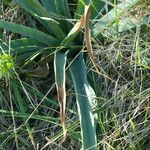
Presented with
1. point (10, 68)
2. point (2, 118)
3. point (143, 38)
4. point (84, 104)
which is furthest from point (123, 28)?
point (2, 118)

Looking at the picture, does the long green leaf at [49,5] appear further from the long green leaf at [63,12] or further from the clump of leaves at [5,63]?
the clump of leaves at [5,63]

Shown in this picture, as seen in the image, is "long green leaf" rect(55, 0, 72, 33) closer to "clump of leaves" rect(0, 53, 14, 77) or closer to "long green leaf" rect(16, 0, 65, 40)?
"long green leaf" rect(16, 0, 65, 40)

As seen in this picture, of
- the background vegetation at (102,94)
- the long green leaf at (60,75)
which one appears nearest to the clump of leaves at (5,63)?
the background vegetation at (102,94)

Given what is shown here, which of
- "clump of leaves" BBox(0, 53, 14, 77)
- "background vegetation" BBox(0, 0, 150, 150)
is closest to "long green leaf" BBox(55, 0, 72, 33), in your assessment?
"background vegetation" BBox(0, 0, 150, 150)

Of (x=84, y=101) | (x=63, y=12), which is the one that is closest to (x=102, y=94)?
(x=84, y=101)

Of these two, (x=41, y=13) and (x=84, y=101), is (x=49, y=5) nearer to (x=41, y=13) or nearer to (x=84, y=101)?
(x=41, y=13)

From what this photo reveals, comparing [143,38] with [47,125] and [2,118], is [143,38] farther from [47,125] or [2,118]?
[2,118]
